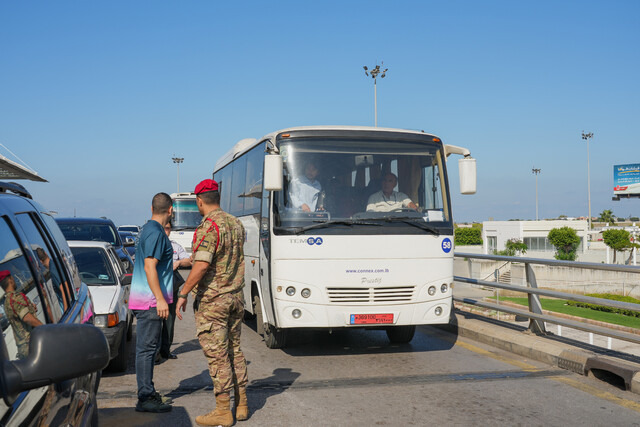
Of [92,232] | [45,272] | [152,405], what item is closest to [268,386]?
[152,405]

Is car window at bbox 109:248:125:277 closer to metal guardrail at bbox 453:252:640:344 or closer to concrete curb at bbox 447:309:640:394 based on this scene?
concrete curb at bbox 447:309:640:394

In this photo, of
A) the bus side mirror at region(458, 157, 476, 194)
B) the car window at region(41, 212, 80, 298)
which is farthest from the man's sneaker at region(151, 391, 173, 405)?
the bus side mirror at region(458, 157, 476, 194)

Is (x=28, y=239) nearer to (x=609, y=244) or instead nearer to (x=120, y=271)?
(x=120, y=271)

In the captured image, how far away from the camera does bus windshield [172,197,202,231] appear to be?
2783 cm

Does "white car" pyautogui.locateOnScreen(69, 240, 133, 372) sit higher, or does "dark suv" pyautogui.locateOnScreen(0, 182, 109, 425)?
"dark suv" pyautogui.locateOnScreen(0, 182, 109, 425)

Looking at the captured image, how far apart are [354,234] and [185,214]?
2047 cm

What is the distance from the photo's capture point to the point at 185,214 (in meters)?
28.0

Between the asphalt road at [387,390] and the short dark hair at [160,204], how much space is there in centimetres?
179

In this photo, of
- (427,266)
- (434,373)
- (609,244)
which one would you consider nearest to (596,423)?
(434,373)

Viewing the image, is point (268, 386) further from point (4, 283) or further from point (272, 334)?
point (4, 283)

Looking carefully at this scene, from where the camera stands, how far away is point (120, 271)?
355 inches

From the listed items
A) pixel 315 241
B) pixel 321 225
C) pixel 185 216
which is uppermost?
pixel 185 216

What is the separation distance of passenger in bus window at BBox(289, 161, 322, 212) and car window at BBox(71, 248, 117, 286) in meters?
2.48

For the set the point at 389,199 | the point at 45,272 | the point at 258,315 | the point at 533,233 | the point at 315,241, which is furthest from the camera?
the point at 533,233
